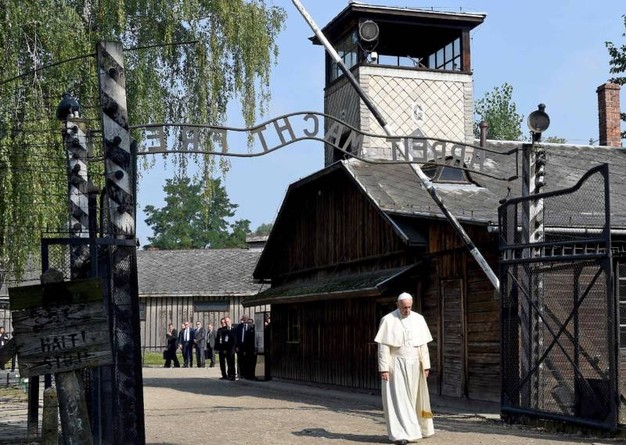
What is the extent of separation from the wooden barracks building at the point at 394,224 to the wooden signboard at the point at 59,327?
29.9ft

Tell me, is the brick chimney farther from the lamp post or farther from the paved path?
the lamp post

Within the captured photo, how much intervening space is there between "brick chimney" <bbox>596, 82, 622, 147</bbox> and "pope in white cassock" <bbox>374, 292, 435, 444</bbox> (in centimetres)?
1838

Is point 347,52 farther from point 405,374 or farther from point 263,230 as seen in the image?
point 263,230

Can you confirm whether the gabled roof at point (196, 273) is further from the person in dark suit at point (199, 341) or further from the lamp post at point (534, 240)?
the lamp post at point (534, 240)

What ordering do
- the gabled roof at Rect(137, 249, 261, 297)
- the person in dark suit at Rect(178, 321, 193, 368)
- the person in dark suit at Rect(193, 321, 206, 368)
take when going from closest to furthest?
the person in dark suit at Rect(178, 321, 193, 368) < the person in dark suit at Rect(193, 321, 206, 368) < the gabled roof at Rect(137, 249, 261, 297)

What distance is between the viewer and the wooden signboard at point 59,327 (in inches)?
310

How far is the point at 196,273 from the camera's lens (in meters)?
52.3

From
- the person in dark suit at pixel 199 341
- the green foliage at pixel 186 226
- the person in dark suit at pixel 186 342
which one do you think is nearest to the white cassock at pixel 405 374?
the person in dark suit at pixel 186 342

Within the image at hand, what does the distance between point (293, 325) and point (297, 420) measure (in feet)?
42.5

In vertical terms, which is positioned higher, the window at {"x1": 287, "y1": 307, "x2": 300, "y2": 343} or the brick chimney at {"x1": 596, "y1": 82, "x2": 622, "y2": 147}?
the brick chimney at {"x1": 596, "y1": 82, "x2": 622, "y2": 147}

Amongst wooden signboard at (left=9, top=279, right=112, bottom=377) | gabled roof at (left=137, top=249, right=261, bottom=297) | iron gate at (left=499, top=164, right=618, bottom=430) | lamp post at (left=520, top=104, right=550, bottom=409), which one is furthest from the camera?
gabled roof at (left=137, top=249, right=261, bottom=297)

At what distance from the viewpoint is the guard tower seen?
87.8 feet

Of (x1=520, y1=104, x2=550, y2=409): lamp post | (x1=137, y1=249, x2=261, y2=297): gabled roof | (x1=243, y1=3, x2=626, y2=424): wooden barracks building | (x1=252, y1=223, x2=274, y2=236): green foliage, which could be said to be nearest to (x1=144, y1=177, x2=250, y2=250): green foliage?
(x1=252, y1=223, x2=274, y2=236): green foliage

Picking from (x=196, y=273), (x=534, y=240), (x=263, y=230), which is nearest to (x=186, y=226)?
(x=263, y=230)
